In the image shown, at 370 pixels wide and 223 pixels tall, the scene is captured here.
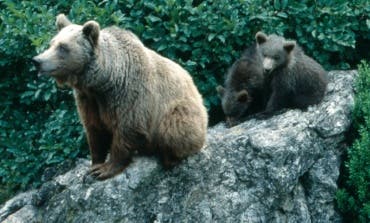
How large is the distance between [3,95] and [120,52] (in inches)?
117

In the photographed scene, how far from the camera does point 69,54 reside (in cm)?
624

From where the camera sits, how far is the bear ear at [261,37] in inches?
325

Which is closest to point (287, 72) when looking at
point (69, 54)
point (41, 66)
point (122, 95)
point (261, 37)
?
point (261, 37)

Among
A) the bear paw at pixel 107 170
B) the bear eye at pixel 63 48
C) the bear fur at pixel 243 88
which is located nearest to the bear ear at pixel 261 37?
the bear fur at pixel 243 88

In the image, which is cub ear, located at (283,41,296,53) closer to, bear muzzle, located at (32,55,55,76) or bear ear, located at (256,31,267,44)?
bear ear, located at (256,31,267,44)

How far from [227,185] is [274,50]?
75.0 inches

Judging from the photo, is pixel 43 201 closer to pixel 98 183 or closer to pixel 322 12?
pixel 98 183

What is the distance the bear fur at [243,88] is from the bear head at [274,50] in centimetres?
14

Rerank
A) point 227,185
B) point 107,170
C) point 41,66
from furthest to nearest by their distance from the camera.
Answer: point 227,185 < point 107,170 < point 41,66

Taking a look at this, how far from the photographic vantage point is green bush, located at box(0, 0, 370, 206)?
8289mm

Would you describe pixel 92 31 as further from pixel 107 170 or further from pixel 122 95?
pixel 107 170

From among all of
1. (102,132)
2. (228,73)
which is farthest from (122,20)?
(102,132)

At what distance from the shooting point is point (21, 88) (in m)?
9.09

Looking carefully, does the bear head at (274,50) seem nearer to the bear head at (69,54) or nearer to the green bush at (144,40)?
the green bush at (144,40)
